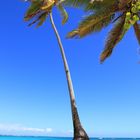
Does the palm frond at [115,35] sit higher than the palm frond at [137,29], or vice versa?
the palm frond at [137,29]

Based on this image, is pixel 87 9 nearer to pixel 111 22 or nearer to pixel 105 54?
pixel 111 22

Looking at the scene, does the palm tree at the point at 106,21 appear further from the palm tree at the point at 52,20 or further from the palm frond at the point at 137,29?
the palm tree at the point at 52,20

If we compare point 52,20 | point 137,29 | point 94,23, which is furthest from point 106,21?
point 52,20

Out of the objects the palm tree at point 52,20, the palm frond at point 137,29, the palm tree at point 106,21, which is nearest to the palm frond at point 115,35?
the palm tree at point 106,21

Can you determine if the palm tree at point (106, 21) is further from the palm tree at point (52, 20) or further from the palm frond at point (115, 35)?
the palm tree at point (52, 20)

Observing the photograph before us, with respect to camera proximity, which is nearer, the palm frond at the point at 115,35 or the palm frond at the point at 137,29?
the palm frond at the point at 115,35

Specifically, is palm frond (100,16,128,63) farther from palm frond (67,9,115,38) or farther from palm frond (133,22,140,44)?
palm frond (133,22,140,44)

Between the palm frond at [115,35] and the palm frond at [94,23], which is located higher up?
the palm frond at [94,23]

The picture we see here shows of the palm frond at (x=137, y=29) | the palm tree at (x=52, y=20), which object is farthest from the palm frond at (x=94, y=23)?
the palm tree at (x=52, y=20)

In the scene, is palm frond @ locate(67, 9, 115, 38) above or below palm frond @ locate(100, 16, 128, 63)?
above

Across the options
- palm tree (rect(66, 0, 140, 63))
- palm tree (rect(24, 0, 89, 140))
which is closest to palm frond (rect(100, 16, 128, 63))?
palm tree (rect(66, 0, 140, 63))

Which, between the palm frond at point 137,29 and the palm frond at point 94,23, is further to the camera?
the palm frond at point 137,29

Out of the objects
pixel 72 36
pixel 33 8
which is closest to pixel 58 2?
pixel 33 8

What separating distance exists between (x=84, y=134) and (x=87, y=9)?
6378mm
